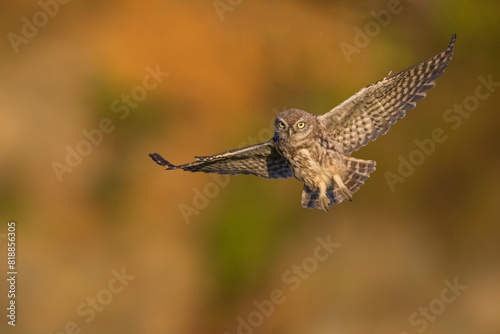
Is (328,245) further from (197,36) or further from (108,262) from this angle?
(197,36)

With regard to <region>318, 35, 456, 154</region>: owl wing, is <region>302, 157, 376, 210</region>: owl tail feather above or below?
below

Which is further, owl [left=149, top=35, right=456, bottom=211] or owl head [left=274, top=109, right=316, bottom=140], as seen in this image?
owl [left=149, top=35, right=456, bottom=211]

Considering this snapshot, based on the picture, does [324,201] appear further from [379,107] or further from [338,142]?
[379,107]

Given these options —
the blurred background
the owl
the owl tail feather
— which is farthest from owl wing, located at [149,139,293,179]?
the blurred background

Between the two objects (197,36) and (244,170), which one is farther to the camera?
(197,36)

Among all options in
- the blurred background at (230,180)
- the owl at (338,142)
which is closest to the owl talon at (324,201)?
the owl at (338,142)

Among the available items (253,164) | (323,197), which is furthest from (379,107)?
(253,164)

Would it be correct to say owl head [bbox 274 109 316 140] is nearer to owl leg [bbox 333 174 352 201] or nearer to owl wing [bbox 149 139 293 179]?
owl wing [bbox 149 139 293 179]

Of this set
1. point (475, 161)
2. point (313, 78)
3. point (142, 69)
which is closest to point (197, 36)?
point (142, 69)
